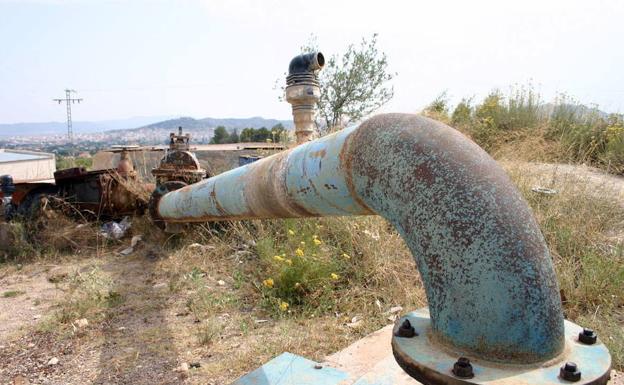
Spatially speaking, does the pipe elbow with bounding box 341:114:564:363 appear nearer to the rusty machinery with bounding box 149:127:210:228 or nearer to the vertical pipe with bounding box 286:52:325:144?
the rusty machinery with bounding box 149:127:210:228

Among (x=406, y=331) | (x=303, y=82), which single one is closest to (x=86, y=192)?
(x=303, y=82)

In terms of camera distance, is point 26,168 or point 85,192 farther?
point 26,168

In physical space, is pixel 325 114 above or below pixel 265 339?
above

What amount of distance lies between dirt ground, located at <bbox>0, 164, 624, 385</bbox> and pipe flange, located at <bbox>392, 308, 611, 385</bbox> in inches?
56.9

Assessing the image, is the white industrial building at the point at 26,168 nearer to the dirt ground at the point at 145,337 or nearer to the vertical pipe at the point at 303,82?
the vertical pipe at the point at 303,82

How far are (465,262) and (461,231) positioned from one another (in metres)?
0.06

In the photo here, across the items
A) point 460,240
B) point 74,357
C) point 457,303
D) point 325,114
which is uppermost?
point 325,114

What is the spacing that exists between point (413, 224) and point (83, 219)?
18.5ft

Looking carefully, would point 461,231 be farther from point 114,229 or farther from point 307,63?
point 114,229

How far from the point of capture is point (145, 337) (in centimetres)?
319

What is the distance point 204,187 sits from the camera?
2.27 meters

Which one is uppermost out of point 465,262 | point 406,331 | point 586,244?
point 465,262

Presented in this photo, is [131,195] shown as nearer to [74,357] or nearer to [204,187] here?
[74,357]

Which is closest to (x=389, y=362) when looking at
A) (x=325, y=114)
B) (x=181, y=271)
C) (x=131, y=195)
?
(x=181, y=271)
